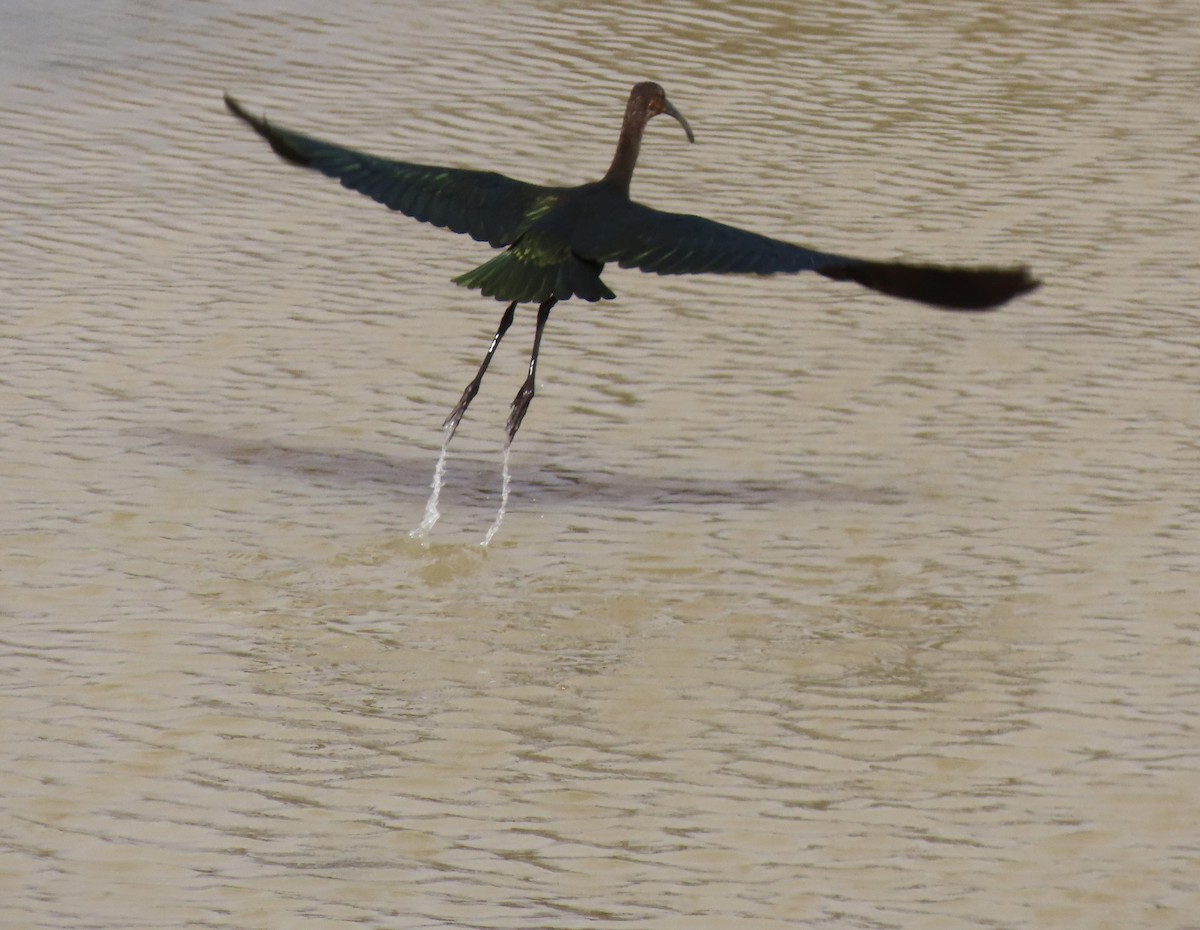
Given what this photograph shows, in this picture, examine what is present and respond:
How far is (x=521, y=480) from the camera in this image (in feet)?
23.4

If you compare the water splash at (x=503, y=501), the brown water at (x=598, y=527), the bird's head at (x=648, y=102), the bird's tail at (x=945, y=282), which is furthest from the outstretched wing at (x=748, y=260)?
the brown water at (x=598, y=527)

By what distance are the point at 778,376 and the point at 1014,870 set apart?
142 inches

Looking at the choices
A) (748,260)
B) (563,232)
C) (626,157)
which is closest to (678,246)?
(748,260)

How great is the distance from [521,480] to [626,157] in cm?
110

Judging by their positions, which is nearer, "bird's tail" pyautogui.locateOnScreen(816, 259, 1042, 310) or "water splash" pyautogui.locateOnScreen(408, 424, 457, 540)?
"bird's tail" pyautogui.locateOnScreen(816, 259, 1042, 310)

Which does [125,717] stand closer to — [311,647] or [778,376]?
[311,647]

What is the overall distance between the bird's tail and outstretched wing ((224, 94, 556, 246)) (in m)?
1.40

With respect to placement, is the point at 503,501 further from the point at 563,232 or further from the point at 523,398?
the point at 563,232

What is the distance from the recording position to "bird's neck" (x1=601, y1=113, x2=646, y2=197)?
6.64 m

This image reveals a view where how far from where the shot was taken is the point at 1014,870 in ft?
15.1

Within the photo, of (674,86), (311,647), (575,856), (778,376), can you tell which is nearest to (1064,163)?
(674,86)

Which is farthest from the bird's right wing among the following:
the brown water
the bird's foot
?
the brown water

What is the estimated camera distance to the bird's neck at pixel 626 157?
261 inches

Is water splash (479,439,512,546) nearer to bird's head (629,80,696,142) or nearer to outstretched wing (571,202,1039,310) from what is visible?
outstretched wing (571,202,1039,310)
